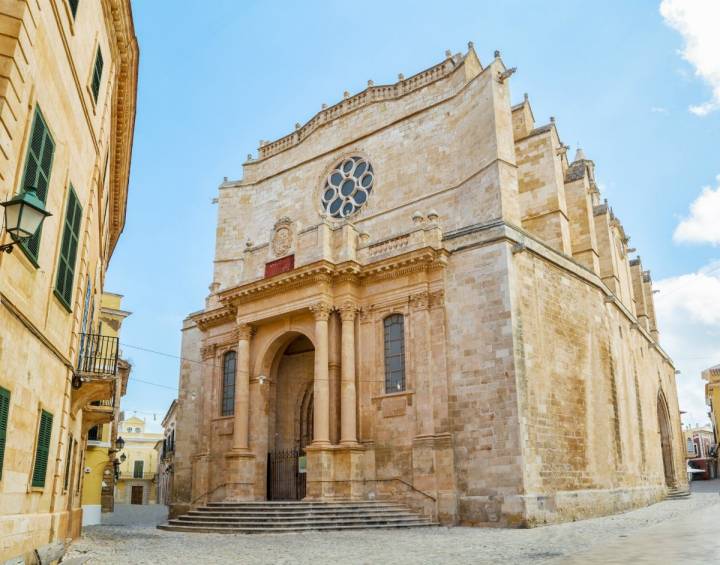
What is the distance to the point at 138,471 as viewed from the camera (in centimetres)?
5975

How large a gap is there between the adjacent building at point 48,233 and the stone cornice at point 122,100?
0.15 ft

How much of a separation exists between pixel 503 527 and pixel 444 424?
112 inches

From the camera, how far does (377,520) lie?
15.6 metres

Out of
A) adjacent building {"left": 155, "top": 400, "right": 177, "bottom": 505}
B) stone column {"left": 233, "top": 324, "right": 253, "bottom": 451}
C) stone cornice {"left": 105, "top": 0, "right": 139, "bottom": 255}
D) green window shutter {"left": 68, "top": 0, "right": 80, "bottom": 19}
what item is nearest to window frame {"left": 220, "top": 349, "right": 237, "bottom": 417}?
stone column {"left": 233, "top": 324, "right": 253, "bottom": 451}

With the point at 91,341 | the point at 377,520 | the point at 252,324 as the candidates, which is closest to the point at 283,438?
the point at 252,324

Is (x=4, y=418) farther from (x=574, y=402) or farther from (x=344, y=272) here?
(x=574, y=402)

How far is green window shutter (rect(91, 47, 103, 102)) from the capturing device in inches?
409

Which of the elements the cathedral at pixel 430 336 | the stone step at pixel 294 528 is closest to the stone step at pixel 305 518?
the stone step at pixel 294 528

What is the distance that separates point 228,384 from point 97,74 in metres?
13.5

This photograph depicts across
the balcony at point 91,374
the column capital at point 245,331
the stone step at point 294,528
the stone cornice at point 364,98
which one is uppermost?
the stone cornice at point 364,98

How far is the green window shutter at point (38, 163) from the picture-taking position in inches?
279

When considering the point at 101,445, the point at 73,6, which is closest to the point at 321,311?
the point at 73,6

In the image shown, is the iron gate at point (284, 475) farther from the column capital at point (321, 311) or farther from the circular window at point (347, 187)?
the circular window at point (347, 187)

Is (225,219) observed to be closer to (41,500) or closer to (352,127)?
(352,127)
